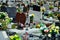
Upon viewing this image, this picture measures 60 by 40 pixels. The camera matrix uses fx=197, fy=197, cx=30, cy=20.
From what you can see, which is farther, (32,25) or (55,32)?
(32,25)

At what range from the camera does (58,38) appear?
7.50ft

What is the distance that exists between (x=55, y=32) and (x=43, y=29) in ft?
0.51

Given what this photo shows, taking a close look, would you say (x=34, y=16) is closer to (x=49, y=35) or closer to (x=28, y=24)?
(x=28, y=24)

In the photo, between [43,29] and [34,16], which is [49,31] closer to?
[43,29]

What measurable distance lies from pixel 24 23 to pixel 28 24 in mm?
66

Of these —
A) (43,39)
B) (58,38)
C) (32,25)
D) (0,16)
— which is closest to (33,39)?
(43,39)

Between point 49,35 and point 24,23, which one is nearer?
point 49,35

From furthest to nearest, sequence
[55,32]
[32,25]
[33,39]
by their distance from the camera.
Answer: [32,25] → [55,32] → [33,39]

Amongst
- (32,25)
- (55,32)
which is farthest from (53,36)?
(32,25)

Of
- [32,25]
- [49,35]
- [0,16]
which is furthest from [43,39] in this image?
[0,16]

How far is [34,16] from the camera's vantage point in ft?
10.5

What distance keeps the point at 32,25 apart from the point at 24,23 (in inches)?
5.3

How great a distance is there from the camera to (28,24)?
10.2 ft

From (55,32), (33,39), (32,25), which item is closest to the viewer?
(33,39)
